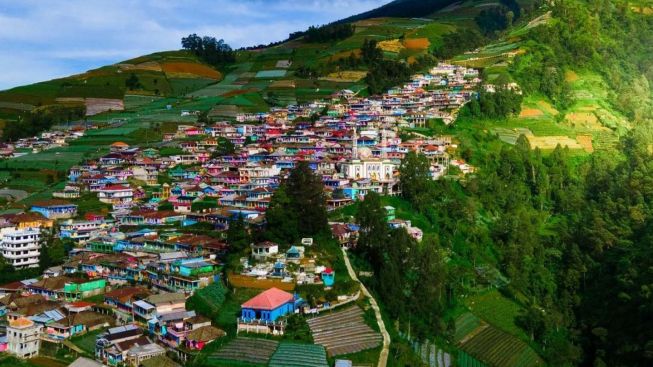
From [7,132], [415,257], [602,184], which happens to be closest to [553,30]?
[602,184]

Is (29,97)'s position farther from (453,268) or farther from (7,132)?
(453,268)

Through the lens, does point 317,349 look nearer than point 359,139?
Yes

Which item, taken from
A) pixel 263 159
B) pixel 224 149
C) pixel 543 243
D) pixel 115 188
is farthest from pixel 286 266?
pixel 224 149

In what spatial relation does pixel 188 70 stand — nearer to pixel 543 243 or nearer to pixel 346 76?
pixel 346 76

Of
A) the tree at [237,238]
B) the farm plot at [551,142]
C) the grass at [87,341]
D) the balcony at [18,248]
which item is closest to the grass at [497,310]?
the tree at [237,238]

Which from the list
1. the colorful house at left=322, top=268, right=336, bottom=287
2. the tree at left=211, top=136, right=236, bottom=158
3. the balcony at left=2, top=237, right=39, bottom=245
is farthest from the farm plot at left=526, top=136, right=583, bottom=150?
the balcony at left=2, top=237, right=39, bottom=245
